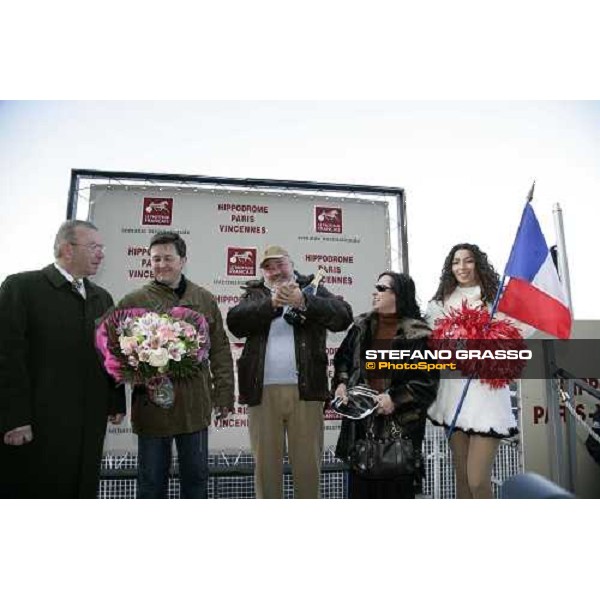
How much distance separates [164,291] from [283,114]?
1.11m

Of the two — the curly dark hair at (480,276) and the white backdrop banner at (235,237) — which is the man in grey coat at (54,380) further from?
the curly dark hair at (480,276)

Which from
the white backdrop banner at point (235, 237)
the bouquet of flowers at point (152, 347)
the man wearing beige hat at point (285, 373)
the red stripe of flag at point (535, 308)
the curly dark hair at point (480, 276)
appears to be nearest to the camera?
the bouquet of flowers at point (152, 347)

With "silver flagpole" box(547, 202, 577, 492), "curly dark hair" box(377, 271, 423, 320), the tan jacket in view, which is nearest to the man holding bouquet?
the tan jacket

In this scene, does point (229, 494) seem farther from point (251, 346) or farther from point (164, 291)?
point (164, 291)

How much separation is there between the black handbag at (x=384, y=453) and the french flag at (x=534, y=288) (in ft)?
2.71

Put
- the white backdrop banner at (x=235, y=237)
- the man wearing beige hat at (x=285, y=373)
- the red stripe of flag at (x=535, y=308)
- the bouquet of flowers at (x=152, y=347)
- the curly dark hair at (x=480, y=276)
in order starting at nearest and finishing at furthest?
the bouquet of flowers at (x=152, y=347) < the red stripe of flag at (x=535, y=308) < the curly dark hair at (x=480, y=276) < the man wearing beige hat at (x=285, y=373) < the white backdrop banner at (x=235, y=237)

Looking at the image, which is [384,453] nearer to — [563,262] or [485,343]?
[485,343]

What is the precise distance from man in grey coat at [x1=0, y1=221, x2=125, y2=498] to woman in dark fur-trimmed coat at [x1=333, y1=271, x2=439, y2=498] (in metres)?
1.24

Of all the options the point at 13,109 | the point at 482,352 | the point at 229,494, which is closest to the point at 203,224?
the point at 13,109

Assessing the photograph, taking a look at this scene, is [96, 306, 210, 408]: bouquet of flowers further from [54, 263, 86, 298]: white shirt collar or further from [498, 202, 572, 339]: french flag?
[498, 202, 572, 339]: french flag

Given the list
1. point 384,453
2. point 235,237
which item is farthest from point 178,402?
point 235,237

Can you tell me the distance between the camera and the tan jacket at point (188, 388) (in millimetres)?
2766

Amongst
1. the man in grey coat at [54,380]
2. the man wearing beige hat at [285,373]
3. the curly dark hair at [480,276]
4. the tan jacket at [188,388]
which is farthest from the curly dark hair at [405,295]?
the man in grey coat at [54,380]

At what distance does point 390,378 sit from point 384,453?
0.39 m
